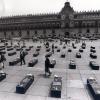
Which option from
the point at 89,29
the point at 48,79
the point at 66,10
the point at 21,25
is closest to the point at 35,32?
the point at 21,25

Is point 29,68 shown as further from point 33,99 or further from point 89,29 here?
point 89,29

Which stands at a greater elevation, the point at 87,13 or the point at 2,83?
the point at 87,13

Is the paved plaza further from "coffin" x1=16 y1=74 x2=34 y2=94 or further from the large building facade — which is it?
the large building facade

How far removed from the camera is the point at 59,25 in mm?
104938

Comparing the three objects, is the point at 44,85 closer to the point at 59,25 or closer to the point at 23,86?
the point at 23,86

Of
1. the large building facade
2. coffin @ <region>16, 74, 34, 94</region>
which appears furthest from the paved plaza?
the large building facade

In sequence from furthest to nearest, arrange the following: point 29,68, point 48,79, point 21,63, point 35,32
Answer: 1. point 35,32
2. point 21,63
3. point 29,68
4. point 48,79

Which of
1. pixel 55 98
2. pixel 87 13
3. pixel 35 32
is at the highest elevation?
pixel 87 13

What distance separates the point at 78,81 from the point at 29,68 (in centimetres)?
721

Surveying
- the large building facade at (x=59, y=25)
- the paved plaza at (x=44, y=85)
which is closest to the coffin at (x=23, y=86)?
the paved plaza at (x=44, y=85)

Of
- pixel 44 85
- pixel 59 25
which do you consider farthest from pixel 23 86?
pixel 59 25

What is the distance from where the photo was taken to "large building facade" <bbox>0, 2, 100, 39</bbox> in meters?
101

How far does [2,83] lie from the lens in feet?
52.0

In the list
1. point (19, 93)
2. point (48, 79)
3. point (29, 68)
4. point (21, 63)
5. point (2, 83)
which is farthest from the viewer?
point (21, 63)
